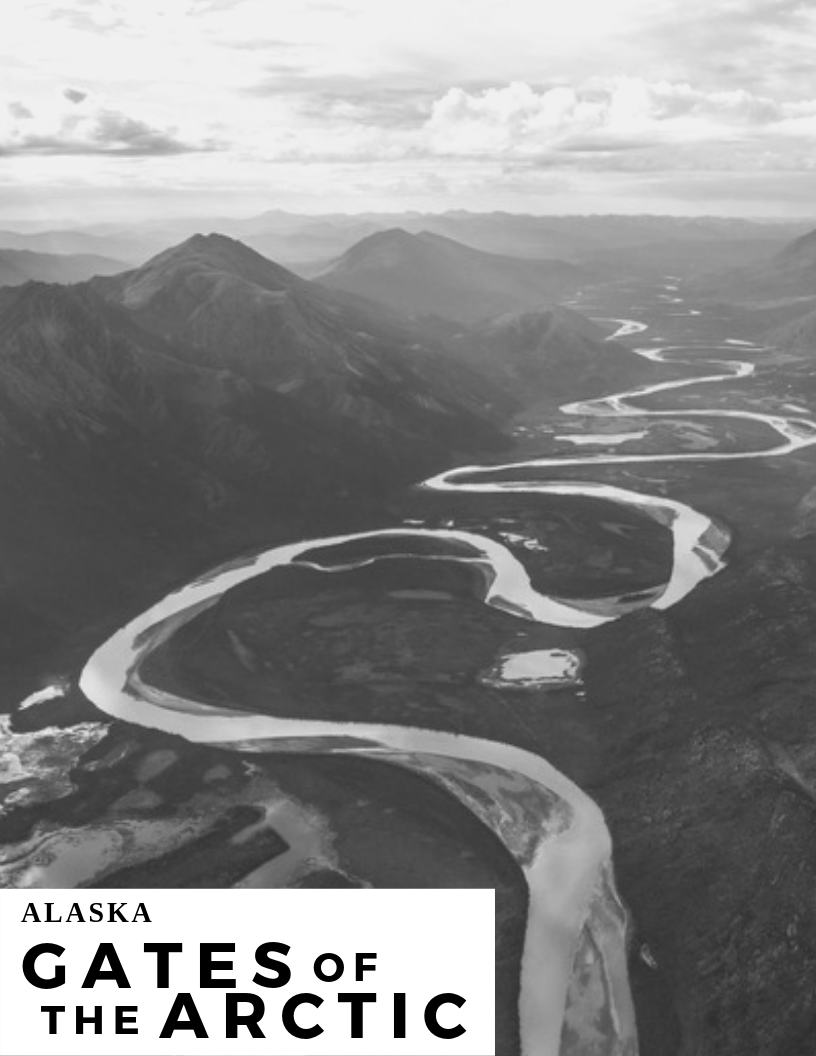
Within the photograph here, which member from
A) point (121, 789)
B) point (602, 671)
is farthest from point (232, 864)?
point (602, 671)

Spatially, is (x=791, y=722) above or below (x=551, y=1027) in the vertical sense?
above

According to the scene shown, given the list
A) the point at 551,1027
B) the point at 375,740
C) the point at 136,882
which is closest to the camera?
the point at 551,1027

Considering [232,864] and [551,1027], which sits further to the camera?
[232,864]

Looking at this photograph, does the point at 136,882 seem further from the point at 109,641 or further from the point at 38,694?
the point at 109,641

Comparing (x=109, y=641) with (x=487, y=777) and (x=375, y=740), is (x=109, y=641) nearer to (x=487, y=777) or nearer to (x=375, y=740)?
(x=375, y=740)

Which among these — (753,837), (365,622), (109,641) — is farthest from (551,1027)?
(109,641)

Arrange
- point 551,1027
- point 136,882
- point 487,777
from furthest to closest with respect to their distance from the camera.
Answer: point 487,777, point 136,882, point 551,1027

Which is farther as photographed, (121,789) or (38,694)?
(38,694)

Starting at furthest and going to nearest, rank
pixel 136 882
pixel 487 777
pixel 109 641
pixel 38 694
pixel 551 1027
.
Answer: pixel 109 641 → pixel 38 694 → pixel 487 777 → pixel 136 882 → pixel 551 1027
